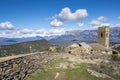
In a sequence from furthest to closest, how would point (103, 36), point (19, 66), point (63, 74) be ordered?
1. point (103, 36)
2. point (63, 74)
3. point (19, 66)

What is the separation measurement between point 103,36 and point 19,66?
77.6 meters

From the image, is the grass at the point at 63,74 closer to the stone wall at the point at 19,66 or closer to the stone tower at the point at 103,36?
the stone wall at the point at 19,66

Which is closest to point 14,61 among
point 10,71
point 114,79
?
point 10,71

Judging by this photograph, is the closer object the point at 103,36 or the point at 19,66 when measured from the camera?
the point at 19,66

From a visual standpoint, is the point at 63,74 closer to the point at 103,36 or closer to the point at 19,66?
the point at 19,66

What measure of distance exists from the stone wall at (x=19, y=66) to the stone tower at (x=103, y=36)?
68443mm

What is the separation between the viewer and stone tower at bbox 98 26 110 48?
3444 inches

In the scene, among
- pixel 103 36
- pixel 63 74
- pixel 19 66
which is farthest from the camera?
pixel 103 36

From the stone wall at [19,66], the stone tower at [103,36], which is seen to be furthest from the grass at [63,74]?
the stone tower at [103,36]

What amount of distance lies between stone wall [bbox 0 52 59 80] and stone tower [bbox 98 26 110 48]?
6844 cm

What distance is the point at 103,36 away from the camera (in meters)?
88.8

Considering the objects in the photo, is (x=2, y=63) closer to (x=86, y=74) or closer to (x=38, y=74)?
(x=38, y=74)

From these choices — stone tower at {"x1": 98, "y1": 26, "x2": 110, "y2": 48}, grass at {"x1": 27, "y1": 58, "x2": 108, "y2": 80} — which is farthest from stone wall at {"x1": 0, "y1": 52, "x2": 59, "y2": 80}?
stone tower at {"x1": 98, "y1": 26, "x2": 110, "y2": 48}

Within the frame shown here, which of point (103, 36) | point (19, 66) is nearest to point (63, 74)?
point (19, 66)
